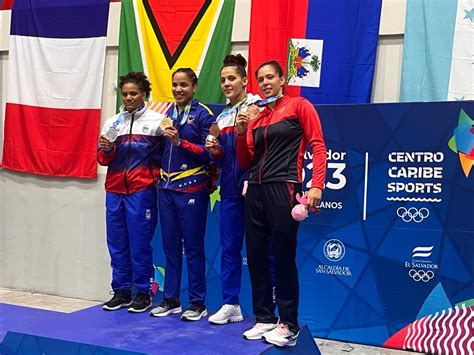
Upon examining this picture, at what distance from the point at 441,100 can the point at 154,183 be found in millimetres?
2483

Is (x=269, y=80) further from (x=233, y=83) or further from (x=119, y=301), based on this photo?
(x=119, y=301)

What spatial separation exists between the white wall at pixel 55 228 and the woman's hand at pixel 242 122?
265cm

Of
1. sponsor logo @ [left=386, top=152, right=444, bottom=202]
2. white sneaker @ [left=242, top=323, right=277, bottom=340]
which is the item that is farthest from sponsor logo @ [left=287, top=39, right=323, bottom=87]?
white sneaker @ [left=242, top=323, right=277, bottom=340]

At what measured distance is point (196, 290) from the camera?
3303 millimetres

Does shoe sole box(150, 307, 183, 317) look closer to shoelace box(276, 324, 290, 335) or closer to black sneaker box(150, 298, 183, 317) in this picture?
black sneaker box(150, 298, 183, 317)

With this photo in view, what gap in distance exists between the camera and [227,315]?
3.20 m

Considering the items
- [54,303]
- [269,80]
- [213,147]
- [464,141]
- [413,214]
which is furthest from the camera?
[54,303]

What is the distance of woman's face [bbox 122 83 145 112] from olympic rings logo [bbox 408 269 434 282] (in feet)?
8.14

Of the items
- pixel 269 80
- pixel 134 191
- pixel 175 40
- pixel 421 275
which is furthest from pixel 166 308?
pixel 175 40

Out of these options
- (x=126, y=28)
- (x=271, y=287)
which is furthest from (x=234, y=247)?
(x=126, y=28)

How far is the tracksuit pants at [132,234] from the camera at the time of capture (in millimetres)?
3404

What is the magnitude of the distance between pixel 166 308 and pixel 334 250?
1.76 m

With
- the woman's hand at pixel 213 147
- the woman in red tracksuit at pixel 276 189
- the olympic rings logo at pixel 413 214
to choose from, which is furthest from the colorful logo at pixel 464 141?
the woman's hand at pixel 213 147

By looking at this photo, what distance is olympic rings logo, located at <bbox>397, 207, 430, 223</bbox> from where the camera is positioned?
4.29 meters
